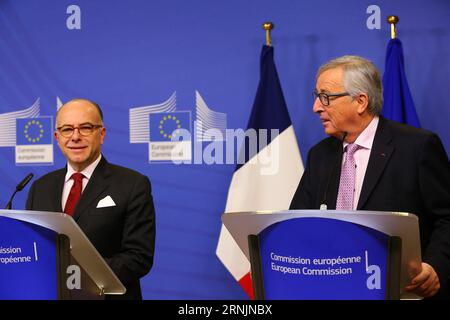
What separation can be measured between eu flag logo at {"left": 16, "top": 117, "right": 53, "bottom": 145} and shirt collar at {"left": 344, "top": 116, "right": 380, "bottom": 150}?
2.56m

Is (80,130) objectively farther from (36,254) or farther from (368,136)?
(368,136)

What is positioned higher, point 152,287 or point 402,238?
point 402,238

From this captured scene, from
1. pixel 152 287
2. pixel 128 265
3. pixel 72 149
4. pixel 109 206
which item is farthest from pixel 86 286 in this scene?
pixel 152 287

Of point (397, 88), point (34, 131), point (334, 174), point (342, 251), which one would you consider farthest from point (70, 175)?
point (397, 88)

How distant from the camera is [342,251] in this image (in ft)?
6.36

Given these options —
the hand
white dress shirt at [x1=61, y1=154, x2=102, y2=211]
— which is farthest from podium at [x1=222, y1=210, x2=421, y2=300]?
white dress shirt at [x1=61, y1=154, x2=102, y2=211]

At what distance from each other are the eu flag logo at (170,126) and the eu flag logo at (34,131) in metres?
0.73

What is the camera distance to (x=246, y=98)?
461cm

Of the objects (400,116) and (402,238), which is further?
(400,116)

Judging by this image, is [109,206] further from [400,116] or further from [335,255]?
[400,116]

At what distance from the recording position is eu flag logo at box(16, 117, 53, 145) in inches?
188

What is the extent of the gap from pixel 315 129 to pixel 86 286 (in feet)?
8.38

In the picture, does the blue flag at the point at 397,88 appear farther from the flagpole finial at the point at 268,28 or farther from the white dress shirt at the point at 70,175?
the white dress shirt at the point at 70,175
